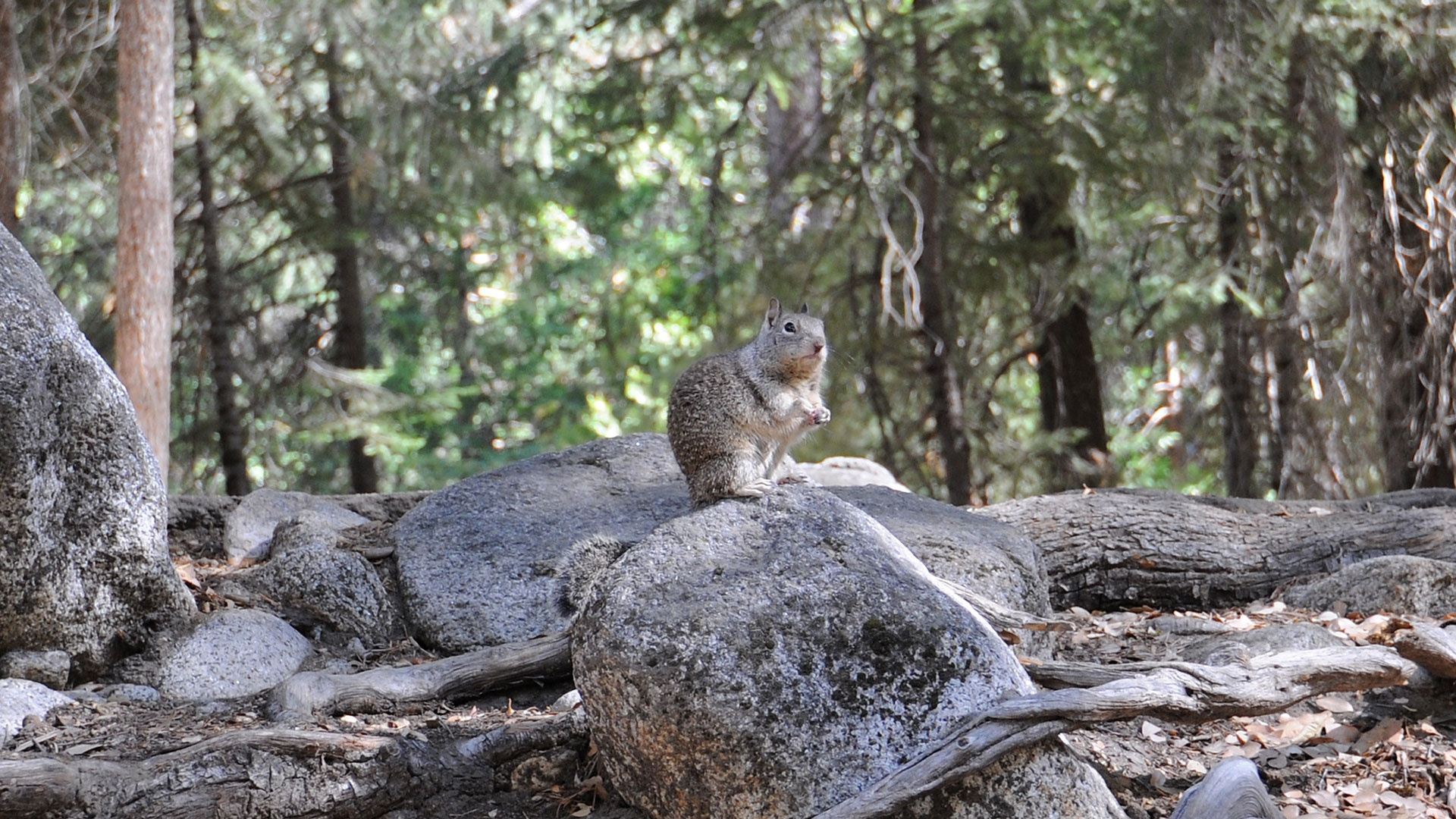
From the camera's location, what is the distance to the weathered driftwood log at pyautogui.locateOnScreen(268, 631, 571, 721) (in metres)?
4.83

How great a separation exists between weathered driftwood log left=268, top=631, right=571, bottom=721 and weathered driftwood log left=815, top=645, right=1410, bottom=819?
185cm

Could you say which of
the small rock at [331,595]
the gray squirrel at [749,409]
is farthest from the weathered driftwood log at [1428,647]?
the small rock at [331,595]

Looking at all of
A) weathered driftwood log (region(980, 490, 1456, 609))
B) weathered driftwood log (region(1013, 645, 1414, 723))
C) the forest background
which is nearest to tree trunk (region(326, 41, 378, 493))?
the forest background

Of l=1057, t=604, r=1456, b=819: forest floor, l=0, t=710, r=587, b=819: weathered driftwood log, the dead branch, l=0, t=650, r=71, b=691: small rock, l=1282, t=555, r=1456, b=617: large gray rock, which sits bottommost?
l=1057, t=604, r=1456, b=819: forest floor

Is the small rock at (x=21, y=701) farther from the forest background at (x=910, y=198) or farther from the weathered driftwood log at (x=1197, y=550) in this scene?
the weathered driftwood log at (x=1197, y=550)

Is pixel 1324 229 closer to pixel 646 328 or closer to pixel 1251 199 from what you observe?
pixel 1251 199

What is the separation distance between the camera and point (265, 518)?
24.4 feet

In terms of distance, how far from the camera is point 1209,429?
41.4 feet

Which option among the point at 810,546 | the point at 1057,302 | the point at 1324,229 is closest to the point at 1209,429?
the point at 1057,302

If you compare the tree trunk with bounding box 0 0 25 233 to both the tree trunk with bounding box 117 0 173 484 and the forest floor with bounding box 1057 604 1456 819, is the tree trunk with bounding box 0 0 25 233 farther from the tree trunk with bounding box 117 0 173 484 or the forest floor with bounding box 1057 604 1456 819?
the forest floor with bounding box 1057 604 1456 819

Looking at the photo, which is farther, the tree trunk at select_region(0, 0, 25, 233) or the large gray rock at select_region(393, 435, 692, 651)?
the tree trunk at select_region(0, 0, 25, 233)

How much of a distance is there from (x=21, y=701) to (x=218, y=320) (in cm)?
655

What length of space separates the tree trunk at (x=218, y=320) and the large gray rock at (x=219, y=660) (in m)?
5.72

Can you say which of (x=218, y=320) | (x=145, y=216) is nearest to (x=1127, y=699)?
(x=145, y=216)
